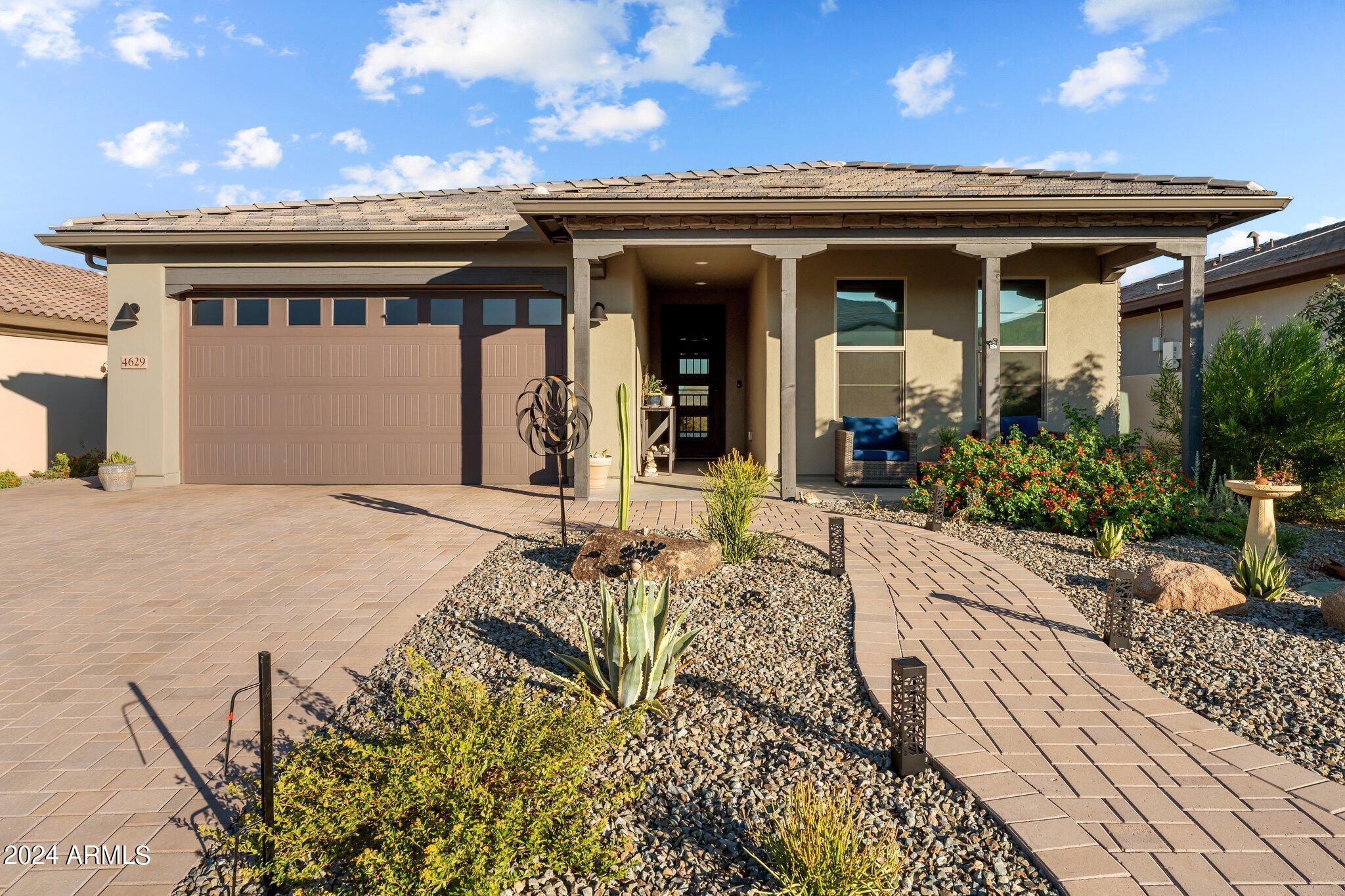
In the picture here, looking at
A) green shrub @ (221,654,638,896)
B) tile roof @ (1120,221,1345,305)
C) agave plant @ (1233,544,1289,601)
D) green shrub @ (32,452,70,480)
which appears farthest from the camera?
green shrub @ (32,452,70,480)

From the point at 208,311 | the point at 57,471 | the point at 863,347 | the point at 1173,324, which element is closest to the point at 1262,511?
the point at 863,347

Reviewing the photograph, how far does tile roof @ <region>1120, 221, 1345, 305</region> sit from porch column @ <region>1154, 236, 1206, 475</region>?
9.69ft

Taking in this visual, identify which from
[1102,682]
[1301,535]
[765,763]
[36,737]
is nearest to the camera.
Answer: [765,763]

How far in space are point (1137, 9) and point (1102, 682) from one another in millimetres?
9538

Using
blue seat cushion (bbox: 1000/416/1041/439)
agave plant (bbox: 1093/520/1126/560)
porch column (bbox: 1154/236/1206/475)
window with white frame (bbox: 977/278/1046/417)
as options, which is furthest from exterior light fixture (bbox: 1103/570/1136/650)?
window with white frame (bbox: 977/278/1046/417)

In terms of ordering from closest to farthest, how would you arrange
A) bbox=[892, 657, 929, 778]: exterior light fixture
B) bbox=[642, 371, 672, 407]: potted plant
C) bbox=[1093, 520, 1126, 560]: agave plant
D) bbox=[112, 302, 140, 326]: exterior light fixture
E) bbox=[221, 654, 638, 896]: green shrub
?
bbox=[221, 654, 638, 896]: green shrub, bbox=[892, 657, 929, 778]: exterior light fixture, bbox=[1093, 520, 1126, 560]: agave plant, bbox=[112, 302, 140, 326]: exterior light fixture, bbox=[642, 371, 672, 407]: potted plant

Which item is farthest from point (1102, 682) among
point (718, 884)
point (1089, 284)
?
point (1089, 284)

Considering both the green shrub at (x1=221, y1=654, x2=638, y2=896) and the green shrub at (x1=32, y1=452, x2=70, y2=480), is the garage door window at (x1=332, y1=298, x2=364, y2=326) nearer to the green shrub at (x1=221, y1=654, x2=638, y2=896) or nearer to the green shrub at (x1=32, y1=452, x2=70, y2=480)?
the green shrub at (x1=32, y1=452, x2=70, y2=480)

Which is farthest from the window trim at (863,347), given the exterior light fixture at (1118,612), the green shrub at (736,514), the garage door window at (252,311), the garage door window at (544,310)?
the garage door window at (252,311)

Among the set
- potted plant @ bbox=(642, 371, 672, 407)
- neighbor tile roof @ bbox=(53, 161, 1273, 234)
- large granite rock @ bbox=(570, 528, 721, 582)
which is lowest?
large granite rock @ bbox=(570, 528, 721, 582)

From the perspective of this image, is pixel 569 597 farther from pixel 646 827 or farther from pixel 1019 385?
pixel 1019 385

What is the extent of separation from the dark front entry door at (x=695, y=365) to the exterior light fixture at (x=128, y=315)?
757cm

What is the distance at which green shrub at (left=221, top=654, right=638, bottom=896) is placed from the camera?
1833 mm

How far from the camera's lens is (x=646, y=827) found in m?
2.21
